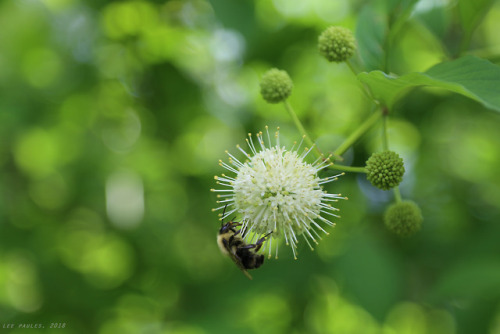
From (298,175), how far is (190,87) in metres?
1.98

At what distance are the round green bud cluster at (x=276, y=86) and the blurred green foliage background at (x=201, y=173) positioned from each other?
0.79 metres

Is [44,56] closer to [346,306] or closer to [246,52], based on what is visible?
[246,52]

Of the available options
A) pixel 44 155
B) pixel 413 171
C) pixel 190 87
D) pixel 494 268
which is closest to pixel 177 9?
pixel 190 87

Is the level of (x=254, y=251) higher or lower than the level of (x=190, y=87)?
lower

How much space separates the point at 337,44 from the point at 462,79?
0.79 metres

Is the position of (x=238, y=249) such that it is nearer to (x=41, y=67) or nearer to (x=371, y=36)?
(x=371, y=36)

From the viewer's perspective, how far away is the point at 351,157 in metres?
3.18

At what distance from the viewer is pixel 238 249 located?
7.81ft

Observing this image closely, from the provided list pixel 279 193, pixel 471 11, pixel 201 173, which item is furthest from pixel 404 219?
pixel 201 173

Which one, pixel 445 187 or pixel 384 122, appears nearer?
pixel 384 122

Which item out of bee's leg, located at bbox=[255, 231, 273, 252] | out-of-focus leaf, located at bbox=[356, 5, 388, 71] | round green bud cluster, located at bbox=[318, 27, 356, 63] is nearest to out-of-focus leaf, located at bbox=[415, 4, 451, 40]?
out-of-focus leaf, located at bbox=[356, 5, 388, 71]

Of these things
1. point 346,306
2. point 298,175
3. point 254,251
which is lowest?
point 346,306

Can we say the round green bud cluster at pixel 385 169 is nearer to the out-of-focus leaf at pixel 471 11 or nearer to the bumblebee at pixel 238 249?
the bumblebee at pixel 238 249

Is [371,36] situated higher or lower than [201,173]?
higher
